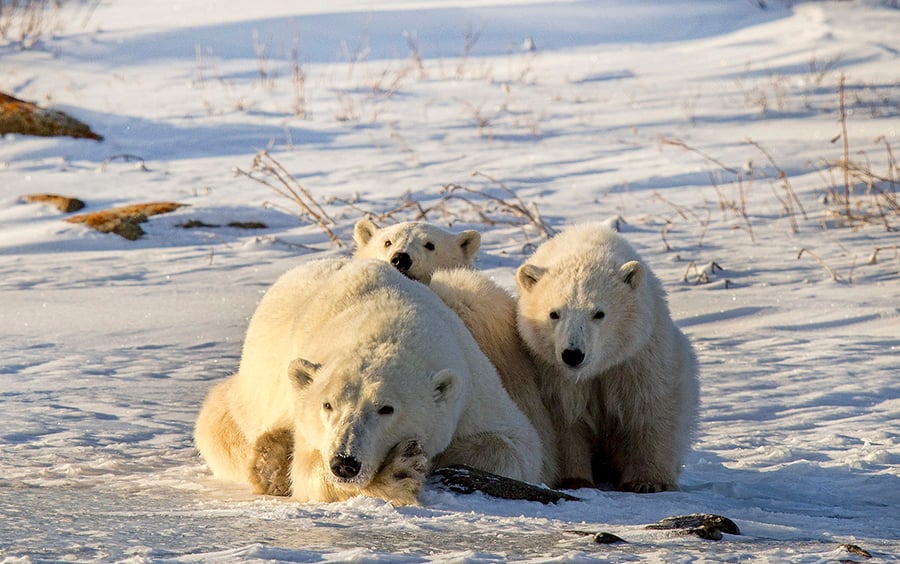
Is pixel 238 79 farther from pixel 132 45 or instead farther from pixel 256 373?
pixel 256 373

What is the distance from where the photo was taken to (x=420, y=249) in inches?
257

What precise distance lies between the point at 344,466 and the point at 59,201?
8.68 meters

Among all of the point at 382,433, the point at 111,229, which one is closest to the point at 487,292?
the point at 382,433

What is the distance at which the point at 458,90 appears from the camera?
1744 centimetres

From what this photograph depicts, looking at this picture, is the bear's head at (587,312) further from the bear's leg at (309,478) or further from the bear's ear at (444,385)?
the bear's leg at (309,478)

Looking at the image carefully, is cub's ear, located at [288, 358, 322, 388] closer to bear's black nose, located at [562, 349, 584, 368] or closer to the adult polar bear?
the adult polar bear

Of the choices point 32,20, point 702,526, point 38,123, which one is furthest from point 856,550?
point 32,20

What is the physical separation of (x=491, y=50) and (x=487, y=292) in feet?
53.9

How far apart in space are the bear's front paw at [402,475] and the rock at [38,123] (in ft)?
37.4

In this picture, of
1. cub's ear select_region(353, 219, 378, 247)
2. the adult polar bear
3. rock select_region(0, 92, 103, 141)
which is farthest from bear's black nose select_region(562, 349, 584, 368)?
rock select_region(0, 92, 103, 141)

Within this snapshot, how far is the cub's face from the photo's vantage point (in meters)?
5.23

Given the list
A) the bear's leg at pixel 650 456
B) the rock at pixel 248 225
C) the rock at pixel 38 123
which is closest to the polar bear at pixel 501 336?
the bear's leg at pixel 650 456

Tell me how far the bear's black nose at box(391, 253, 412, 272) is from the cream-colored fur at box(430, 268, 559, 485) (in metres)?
0.66

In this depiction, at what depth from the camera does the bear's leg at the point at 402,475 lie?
4.10 meters
